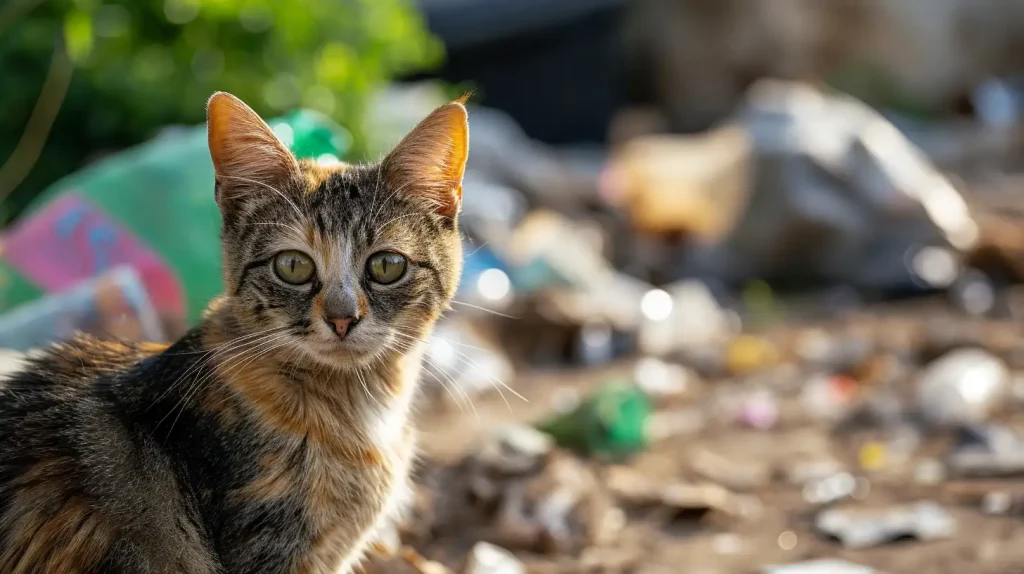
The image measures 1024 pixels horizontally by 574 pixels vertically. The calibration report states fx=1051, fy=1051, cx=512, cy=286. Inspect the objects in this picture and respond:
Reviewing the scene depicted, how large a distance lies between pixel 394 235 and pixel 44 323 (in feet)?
4.73

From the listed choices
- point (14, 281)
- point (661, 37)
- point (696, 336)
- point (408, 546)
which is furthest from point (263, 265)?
point (661, 37)

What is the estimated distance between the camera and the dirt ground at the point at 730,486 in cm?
294

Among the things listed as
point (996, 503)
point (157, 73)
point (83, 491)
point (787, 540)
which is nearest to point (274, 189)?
point (83, 491)

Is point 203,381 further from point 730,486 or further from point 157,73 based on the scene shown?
point 157,73

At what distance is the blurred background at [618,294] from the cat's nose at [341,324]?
0.40m

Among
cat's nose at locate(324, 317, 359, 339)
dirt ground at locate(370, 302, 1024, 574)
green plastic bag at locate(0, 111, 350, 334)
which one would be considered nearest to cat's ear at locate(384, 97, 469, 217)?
cat's nose at locate(324, 317, 359, 339)

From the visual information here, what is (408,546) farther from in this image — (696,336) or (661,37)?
(661,37)

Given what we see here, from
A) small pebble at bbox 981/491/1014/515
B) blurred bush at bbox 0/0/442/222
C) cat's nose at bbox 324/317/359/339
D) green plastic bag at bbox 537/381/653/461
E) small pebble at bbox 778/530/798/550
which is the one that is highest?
blurred bush at bbox 0/0/442/222

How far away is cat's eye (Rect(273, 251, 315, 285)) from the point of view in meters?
2.11

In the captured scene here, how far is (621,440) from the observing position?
382cm

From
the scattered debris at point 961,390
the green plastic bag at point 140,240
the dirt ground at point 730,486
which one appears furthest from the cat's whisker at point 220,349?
the scattered debris at point 961,390

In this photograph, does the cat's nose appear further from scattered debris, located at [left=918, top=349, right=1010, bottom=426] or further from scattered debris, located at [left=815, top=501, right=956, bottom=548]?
scattered debris, located at [left=918, top=349, right=1010, bottom=426]

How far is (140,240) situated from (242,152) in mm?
1479

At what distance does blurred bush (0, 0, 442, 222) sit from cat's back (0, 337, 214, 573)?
2746mm
